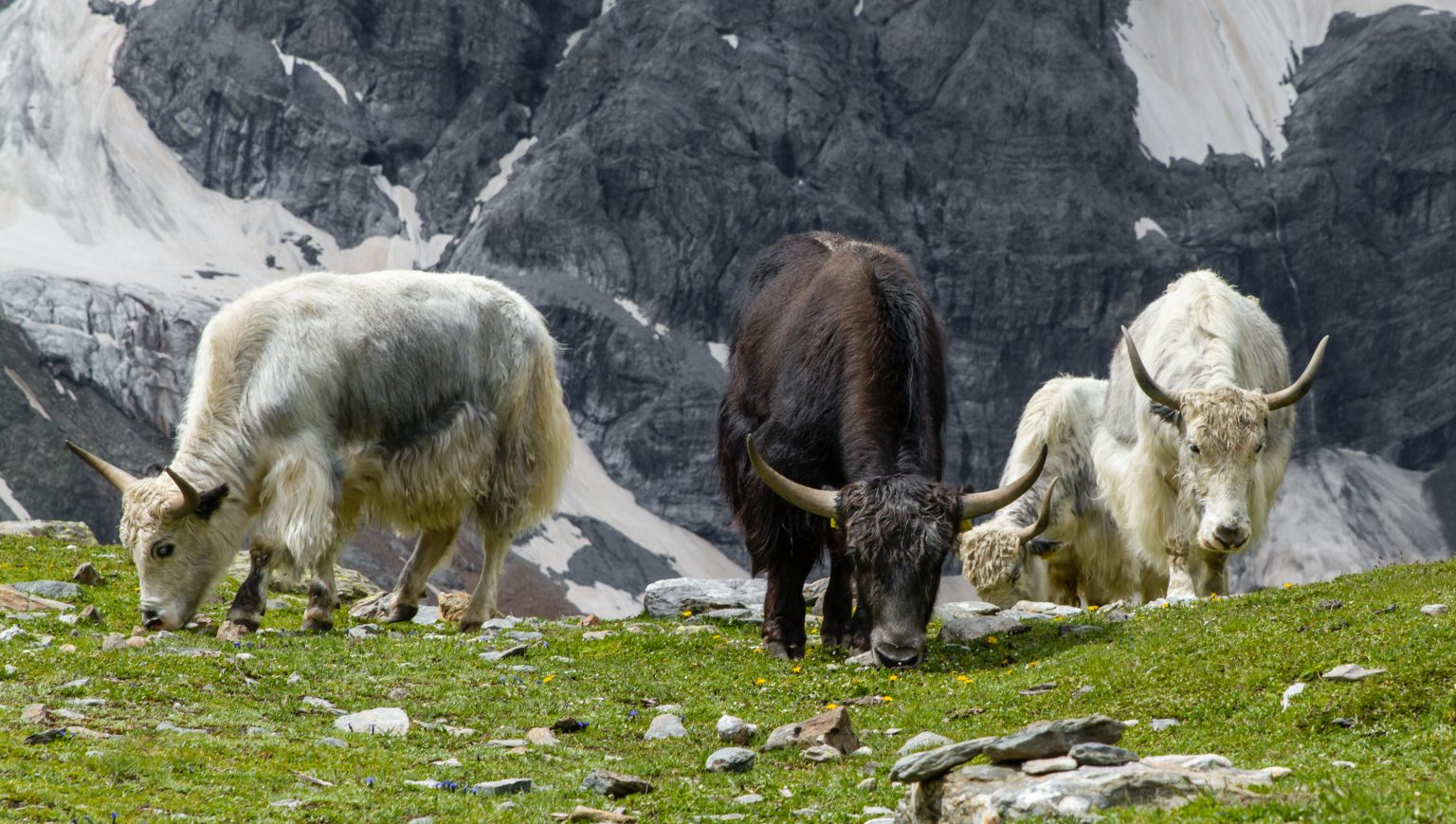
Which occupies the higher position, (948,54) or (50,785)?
(948,54)

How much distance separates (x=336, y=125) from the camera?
130 meters

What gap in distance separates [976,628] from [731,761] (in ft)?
17.5

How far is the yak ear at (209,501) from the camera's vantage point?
13273 mm

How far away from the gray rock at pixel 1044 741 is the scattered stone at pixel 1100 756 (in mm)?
211

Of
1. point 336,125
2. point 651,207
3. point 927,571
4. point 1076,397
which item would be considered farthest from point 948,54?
point 927,571

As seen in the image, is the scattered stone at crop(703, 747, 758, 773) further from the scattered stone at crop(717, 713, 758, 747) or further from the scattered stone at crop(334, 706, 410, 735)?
the scattered stone at crop(334, 706, 410, 735)

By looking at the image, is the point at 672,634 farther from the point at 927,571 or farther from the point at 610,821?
the point at 610,821

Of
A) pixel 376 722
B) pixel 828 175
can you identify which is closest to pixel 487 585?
pixel 376 722

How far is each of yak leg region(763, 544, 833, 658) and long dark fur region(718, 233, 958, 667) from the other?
0.4 inches

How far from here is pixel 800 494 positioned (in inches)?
451

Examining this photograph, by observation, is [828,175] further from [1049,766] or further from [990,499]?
[1049,766]

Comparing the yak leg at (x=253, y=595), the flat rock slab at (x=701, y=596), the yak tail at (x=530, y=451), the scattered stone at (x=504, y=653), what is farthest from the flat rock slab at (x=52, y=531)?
the scattered stone at (x=504, y=653)

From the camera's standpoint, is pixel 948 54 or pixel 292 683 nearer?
pixel 292 683

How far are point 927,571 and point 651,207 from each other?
116 m
